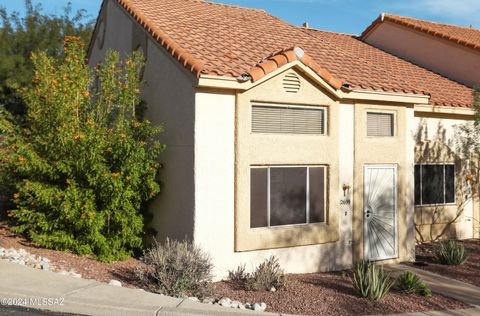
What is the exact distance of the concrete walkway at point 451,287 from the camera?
873cm

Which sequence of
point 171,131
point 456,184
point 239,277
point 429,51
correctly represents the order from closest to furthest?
1. point 239,277
2. point 171,131
3. point 456,184
4. point 429,51

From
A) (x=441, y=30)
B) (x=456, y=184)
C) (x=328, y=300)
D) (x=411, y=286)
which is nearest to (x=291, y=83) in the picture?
(x=328, y=300)

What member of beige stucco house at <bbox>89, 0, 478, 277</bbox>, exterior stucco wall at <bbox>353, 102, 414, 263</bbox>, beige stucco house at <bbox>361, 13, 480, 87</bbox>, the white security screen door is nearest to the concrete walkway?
the white security screen door

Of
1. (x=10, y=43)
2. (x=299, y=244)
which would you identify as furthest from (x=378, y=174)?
(x=10, y=43)

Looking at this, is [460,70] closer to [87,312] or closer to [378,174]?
[378,174]

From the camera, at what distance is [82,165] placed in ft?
30.8

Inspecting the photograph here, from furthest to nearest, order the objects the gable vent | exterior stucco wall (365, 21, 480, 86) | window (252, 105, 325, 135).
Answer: exterior stucco wall (365, 21, 480, 86) < the gable vent < window (252, 105, 325, 135)

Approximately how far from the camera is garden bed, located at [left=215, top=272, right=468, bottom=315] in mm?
7574

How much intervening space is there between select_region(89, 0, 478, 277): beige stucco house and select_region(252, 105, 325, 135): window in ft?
0.07

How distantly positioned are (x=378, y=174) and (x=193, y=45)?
15.9 ft

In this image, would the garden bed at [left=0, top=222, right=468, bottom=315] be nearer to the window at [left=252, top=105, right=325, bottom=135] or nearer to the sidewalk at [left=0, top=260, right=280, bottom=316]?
the sidewalk at [left=0, top=260, right=280, bottom=316]

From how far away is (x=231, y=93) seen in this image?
9.45 meters

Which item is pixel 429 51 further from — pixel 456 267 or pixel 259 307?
pixel 259 307

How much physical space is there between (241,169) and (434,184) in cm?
685
